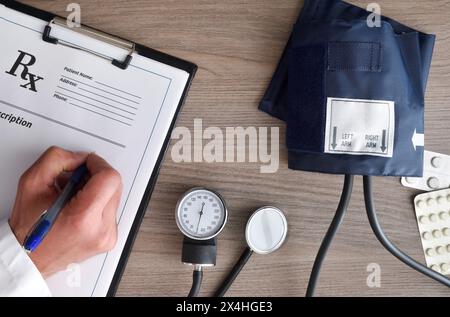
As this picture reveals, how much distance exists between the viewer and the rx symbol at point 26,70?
685mm

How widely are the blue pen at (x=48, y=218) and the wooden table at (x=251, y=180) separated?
0.40ft

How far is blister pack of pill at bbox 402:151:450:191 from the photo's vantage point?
72cm

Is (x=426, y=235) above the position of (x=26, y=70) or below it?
below

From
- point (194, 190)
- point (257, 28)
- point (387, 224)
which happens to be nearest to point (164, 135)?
point (194, 190)

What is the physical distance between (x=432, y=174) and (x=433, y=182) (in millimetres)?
12

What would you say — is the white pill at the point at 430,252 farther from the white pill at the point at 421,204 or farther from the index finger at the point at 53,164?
the index finger at the point at 53,164

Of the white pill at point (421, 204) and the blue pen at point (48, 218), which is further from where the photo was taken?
the white pill at point (421, 204)

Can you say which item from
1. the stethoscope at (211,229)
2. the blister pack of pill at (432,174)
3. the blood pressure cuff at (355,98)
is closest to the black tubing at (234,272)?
the stethoscope at (211,229)

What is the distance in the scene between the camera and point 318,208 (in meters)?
0.72

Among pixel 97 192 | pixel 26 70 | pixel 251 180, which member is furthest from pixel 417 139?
pixel 26 70

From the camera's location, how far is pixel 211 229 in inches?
26.8

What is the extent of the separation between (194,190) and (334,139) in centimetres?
20

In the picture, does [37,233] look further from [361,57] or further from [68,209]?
[361,57]
